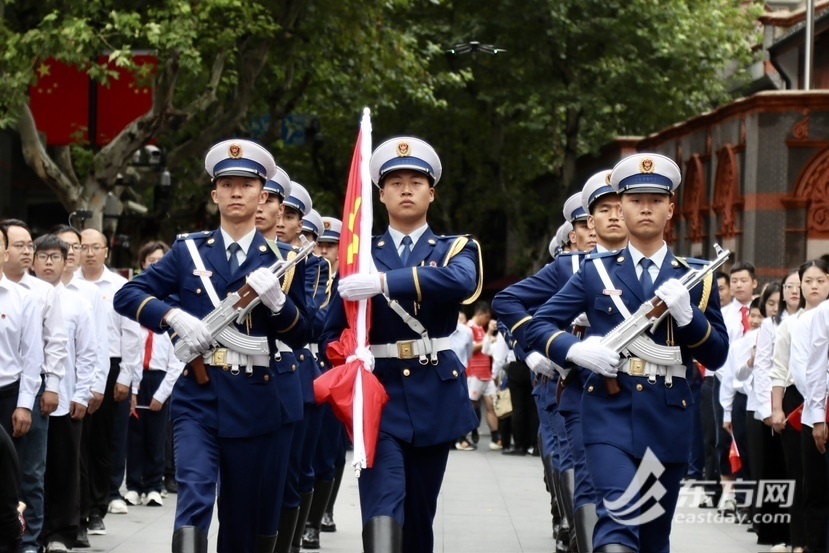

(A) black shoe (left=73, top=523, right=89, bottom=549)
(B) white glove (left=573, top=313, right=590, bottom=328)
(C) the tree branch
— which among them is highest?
(C) the tree branch

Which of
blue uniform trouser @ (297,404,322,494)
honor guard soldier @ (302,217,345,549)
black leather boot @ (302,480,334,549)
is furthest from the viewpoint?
black leather boot @ (302,480,334,549)

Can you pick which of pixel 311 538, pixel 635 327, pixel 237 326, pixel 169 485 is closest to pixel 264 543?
pixel 237 326

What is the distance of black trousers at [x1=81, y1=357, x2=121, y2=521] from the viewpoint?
12.7 m

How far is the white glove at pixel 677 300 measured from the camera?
7.60 meters

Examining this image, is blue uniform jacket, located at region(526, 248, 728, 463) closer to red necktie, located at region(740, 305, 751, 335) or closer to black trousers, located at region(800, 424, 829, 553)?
black trousers, located at region(800, 424, 829, 553)

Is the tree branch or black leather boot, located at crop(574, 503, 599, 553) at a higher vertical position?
the tree branch

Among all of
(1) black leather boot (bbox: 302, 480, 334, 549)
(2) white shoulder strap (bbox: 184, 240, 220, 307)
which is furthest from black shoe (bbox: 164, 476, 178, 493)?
(2) white shoulder strap (bbox: 184, 240, 220, 307)

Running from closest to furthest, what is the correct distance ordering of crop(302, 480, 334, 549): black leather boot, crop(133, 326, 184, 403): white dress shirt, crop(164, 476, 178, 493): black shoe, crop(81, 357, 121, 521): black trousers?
1. crop(302, 480, 334, 549): black leather boot
2. crop(81, 357, 121, 521): black trousers
3. crop(133, 326, 184, 403): white dress shirt
4. crop(164, 476, 178, 493): black shoe

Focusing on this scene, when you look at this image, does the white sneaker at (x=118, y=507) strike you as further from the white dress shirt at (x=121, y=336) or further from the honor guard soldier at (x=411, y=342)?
the honor guard soldier at (x=411, y=342)

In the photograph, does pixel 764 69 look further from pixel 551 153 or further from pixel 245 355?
pixel 245 355

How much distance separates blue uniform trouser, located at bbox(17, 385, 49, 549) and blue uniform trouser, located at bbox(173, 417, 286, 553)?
2449 mm

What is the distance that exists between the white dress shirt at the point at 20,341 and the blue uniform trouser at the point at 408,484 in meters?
2.96

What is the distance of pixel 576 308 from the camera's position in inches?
322

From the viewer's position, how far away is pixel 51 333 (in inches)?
417
